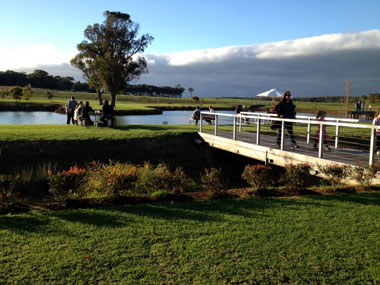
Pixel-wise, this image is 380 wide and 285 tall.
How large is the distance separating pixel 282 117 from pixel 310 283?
9.06 metres

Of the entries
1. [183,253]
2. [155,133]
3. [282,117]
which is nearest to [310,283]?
[183,253]

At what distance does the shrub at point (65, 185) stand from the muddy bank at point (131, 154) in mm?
5316

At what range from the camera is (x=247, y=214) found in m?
6.48

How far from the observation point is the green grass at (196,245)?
13.7 ft

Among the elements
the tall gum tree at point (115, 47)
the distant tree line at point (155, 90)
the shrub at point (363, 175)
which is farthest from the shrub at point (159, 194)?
the distant tree line at point (155, 90)

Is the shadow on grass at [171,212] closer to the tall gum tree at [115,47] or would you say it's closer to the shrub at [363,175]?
the shrub at [363,175]

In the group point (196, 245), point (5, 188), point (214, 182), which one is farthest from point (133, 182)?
point (196, 245)

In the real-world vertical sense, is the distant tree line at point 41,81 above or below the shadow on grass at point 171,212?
above

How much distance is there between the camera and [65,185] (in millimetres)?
6938

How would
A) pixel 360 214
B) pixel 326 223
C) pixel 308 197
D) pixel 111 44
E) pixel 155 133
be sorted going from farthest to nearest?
pixel 111 44, pixel 155 133, pixel 308 197, pixel 360 214, pixel 326 223

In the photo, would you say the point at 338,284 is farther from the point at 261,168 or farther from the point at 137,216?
the point at 261,168

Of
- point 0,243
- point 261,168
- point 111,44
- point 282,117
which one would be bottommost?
point 0,243

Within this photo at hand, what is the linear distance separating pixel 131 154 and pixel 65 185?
8070 millimetres

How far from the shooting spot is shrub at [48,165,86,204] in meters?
6.90
